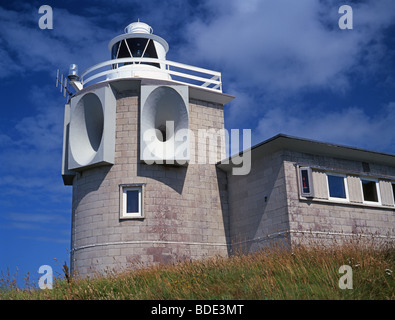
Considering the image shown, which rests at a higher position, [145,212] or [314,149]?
[314,149]

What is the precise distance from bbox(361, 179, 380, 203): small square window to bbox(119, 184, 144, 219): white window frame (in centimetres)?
867

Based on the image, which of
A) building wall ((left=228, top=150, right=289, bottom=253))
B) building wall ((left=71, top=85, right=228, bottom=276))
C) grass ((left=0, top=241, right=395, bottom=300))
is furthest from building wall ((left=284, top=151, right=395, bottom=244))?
grass ((left=0, top=241, right=395, bottom=300))

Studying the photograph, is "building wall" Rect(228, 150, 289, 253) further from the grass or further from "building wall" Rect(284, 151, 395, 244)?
the grass

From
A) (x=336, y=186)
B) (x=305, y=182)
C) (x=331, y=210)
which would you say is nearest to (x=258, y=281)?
(x=305, y=182)

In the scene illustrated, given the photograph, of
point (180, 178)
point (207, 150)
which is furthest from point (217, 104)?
point (180, 178)

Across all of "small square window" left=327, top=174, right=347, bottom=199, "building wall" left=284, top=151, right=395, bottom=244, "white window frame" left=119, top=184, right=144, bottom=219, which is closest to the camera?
"building wall" left=284, top=151, right=395, bottom=244

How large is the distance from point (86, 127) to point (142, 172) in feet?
10.2

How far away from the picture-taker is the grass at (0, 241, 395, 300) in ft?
28.0

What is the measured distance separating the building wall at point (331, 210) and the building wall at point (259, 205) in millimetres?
363

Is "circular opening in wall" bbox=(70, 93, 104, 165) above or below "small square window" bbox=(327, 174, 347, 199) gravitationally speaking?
above

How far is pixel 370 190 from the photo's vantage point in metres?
18.3

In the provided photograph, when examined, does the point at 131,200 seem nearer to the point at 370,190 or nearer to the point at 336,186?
the point at 336,186

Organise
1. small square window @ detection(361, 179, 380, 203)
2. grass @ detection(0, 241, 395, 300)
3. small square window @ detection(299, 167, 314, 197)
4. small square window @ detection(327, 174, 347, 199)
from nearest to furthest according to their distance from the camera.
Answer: grass @ detection(0, 241, 395, 300), small square window @ detection(299, 167, 314, 197), small square window @ detection(327, 174, 347, 199), small square window @ detection(361, 179, 380, 203)
